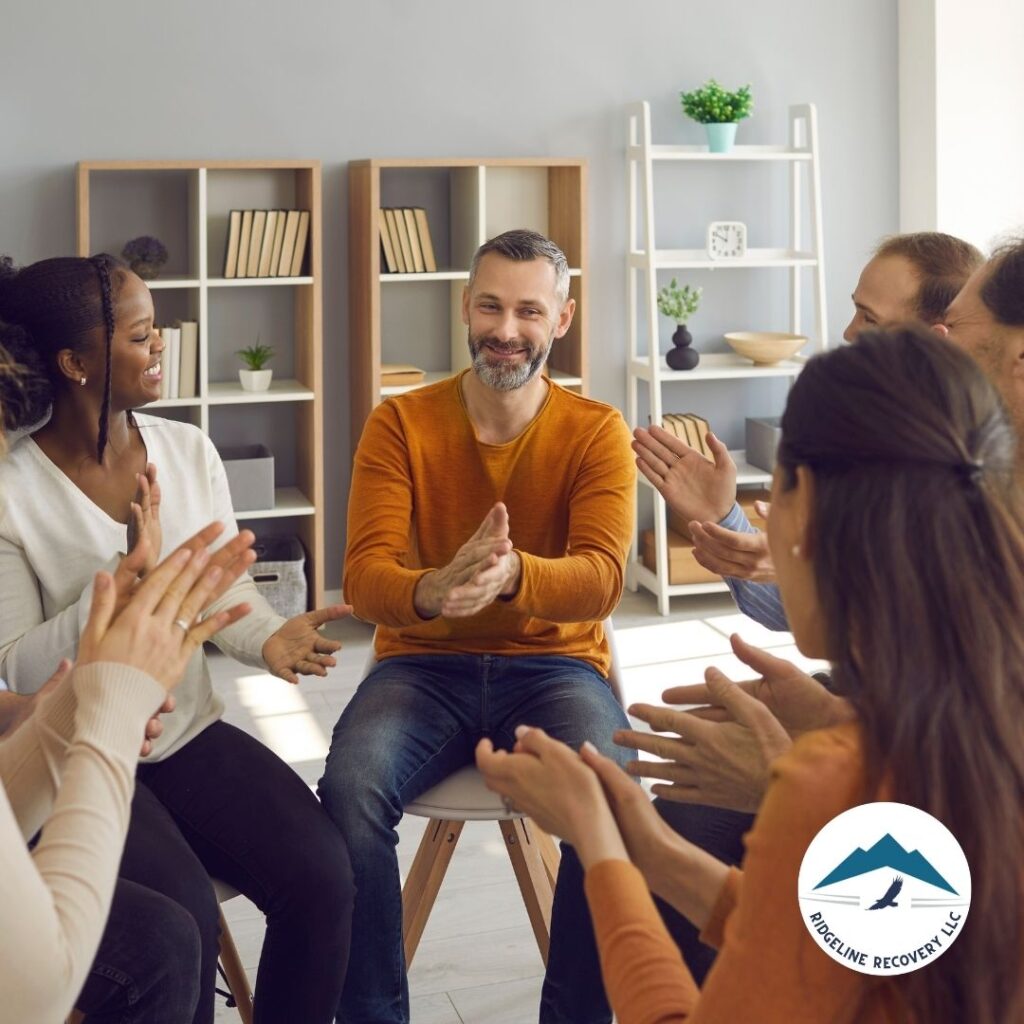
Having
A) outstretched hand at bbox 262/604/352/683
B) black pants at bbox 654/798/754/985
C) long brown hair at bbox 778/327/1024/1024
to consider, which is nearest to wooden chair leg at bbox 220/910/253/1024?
outstretched hand at bbox 262/604/352/683

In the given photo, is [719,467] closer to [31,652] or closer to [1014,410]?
[1014,410]

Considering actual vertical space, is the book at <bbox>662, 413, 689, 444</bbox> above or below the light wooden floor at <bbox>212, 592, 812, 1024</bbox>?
above

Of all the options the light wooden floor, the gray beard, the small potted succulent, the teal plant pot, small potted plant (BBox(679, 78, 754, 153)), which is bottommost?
the light wooden floor

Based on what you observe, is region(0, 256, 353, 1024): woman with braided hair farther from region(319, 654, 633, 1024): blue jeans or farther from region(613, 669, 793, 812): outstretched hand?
region(613, 669, 793, 812): outstretched hand

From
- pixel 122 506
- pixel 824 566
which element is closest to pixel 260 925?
pixel 122 506

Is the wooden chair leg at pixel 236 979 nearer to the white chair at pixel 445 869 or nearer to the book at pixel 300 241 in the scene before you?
the white chair at pixel 445 869

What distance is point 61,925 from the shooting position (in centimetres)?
122

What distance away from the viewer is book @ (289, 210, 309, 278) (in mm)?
4406

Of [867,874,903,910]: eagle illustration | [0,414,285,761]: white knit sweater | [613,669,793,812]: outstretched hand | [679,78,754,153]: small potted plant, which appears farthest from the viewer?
[679,78,754,153]: small potted plant

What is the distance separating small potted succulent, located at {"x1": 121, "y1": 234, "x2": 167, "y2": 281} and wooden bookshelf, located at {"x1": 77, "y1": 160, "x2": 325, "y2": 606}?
0.20 ft

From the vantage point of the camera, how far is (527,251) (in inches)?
99.8

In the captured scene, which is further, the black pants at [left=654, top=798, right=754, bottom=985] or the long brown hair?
the black pants at [left=654, top=798, right=754, bottom=985]

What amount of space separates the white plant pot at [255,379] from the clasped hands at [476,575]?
7.97 ft

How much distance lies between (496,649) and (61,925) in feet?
3.92
